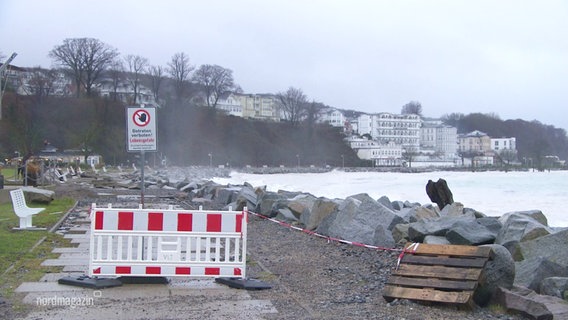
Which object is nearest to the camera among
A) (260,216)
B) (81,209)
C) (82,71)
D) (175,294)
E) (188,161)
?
(175,294)

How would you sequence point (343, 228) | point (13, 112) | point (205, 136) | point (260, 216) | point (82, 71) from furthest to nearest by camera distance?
point (205, 136) → point (82, 71) → point (13, 112) → point (260, 216) → point (343, 228)

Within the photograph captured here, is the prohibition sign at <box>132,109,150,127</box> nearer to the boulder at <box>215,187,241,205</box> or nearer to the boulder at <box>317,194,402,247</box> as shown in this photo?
the boulder at <box>317,194,402,247</box>

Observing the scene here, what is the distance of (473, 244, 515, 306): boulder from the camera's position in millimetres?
8188

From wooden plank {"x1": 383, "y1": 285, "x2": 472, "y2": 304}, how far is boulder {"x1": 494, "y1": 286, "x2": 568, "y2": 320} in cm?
53

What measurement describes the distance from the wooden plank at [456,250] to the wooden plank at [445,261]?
76 millimetres

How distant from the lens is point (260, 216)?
21.8 meters

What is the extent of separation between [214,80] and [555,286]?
146 meters

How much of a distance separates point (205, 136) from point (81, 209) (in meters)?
130

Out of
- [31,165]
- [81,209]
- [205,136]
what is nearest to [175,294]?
[81,209]

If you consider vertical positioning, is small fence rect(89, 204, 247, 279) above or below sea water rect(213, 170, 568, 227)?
above

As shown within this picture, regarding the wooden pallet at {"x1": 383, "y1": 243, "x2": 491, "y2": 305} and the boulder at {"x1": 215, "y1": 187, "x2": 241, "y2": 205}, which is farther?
the boulder at {"x1": 215, "y1": 187, "x2": 241, "y2": 205}

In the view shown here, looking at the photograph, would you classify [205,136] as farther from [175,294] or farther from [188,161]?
[175,294]

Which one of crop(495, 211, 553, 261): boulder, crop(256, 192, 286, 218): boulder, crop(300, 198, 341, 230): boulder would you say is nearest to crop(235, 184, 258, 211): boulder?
crop(256, 192, 286, 218): boulder
